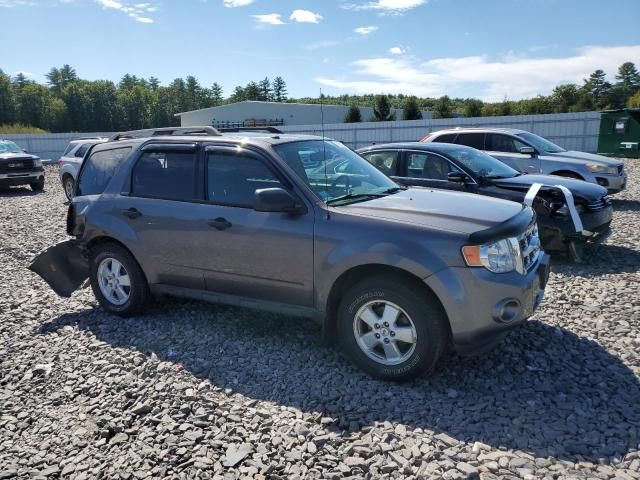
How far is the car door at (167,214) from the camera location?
4766 mm

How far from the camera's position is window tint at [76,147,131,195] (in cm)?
550

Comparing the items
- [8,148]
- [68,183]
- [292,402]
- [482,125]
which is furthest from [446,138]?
[8,148]

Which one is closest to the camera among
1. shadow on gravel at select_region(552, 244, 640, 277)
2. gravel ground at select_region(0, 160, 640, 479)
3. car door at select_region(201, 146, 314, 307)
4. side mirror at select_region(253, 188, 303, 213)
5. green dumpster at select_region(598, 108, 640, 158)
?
gravel ground at select_region(0, 160, 640, 479)

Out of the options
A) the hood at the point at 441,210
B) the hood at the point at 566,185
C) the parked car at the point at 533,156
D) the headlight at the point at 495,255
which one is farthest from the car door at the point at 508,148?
the headlight at the point at 495,255

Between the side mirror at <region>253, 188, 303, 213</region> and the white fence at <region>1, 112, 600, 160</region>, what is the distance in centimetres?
2094

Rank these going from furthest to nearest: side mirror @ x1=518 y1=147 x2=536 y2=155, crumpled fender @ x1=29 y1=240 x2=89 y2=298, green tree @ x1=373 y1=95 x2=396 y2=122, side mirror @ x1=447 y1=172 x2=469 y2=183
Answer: green tree @ x1=373 y1=95 x2=396 y2=122 → side mirror @ x1=518 y1=147 x2=536 y2=155 → side mirror @ x1=447 y1=172 x2=469 y2=183 → crumpled fender @ x1=29 y1=240 x2=89 y2=298

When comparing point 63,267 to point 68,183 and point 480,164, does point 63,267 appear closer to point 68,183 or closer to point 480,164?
point 480,164

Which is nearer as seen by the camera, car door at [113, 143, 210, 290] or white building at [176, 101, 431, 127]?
car door at [113, 143, 210, 290]

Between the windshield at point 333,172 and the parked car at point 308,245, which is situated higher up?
the windshield at point 333,172

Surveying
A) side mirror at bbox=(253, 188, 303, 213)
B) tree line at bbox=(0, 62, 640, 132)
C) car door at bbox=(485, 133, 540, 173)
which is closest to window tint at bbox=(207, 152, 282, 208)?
side mirror at bbox=(253, 188, 303, 213)

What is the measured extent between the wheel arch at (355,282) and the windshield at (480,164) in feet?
13.9

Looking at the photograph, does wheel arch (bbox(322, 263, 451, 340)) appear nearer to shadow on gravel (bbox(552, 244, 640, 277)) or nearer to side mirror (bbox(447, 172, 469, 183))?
shadow on gravel (bbox(552, 244, 640, 277))

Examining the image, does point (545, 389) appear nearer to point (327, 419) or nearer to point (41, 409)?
point (327, 419)

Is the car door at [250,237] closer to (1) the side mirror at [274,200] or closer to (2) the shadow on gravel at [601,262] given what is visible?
(1) the side mirror at [274,200]
